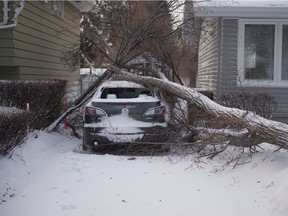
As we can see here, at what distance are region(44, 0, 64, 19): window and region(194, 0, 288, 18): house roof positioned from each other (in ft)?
19.6

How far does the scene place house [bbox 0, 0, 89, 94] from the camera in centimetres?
1140

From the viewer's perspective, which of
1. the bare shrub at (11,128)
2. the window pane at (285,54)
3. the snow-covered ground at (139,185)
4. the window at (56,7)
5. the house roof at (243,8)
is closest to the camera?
the snow-covered ground at (139,185)

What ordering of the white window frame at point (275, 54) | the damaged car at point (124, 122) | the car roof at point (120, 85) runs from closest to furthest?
the damaged car at point (124, 122)
the car roof at point (120, 85)
the white window frame at point (275, 54)

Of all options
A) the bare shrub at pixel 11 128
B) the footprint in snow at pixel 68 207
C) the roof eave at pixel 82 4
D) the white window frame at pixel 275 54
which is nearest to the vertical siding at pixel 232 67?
the white window frame at pixel 275 54

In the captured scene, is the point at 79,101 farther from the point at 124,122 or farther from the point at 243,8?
the point at 243,8

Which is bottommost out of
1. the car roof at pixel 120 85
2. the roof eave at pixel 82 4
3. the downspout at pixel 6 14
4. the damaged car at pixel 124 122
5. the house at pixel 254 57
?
the damaged car at pixel 124 122

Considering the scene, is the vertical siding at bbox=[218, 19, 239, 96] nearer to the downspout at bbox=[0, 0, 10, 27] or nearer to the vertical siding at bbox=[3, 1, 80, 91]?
the vertical siding at bbox=[3, 1, 80, 91]

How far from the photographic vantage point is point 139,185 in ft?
20.4

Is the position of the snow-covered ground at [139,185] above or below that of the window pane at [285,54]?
below

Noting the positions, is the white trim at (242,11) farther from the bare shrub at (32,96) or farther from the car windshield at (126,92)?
the bare shrub at (32,96)

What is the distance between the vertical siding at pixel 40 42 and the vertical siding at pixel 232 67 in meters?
5.47

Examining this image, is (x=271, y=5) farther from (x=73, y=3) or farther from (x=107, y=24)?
(x=73, y=3)

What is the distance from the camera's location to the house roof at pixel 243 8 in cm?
1107

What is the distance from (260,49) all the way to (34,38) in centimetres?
662
